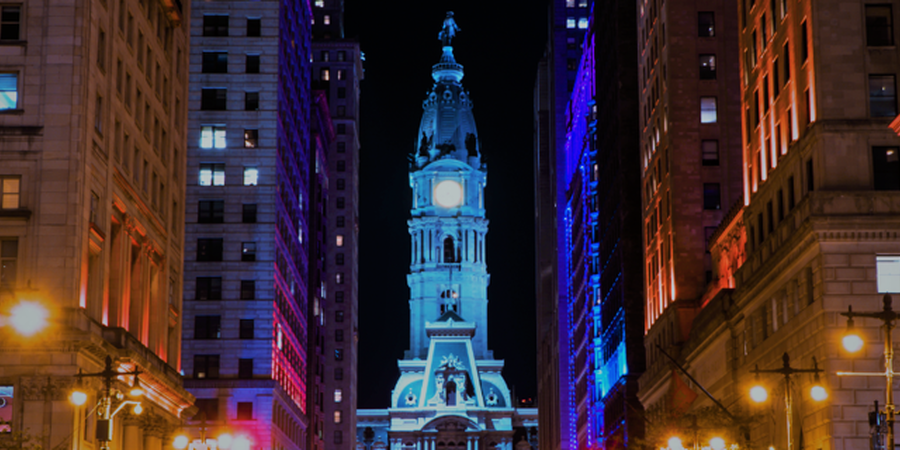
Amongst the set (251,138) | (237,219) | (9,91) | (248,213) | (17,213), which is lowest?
(17,213)

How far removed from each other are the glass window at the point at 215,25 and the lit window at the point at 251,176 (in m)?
12.7

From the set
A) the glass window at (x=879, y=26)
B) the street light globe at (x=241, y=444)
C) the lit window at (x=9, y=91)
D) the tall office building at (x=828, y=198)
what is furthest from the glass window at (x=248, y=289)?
the glass window at (x=879, y=26)

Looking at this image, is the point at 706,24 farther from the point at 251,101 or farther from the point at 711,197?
the point at 251,101

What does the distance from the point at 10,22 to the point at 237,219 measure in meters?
56.8

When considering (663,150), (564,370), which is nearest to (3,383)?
(663,150)

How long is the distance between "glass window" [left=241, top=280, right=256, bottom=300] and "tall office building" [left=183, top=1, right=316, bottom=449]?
0.29 ft

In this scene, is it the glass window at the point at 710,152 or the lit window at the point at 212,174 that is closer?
the glass window at the point at 710,152

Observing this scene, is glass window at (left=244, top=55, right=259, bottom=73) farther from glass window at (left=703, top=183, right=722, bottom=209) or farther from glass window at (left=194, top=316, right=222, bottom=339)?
glass window at (left=703, top=183, right=722, bottom=209)

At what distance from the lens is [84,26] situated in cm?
6203

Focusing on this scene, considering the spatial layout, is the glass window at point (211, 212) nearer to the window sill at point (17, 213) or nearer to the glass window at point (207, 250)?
the glass window at point (207, 250)

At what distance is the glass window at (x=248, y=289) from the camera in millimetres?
116938

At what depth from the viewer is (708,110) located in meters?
93.2

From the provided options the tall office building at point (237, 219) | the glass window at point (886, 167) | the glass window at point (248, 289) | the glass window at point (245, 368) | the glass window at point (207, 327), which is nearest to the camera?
the glass window at point (886, 167)

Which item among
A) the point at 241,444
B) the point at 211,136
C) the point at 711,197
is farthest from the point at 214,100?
the point at 711,197
